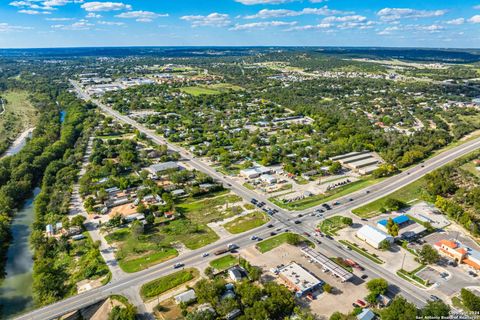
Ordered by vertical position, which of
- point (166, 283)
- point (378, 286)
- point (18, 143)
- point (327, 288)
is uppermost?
point (18, 143)

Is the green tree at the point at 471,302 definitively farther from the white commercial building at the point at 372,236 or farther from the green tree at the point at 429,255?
the white commercial building at the point at 372,236

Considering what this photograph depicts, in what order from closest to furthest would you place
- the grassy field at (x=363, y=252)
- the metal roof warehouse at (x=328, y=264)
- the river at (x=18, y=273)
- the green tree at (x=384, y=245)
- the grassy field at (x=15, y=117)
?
1. the river at (x=18, y=273)
2. the metal roof warehouse at (x=328, y=264)
3. the grassy field at (x=363, y=252)
4. the green tree at (x=384, y=245)
5. the grassy field at (x=15, y=117)

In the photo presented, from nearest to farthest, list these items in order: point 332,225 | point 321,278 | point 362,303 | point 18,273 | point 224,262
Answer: point 362,303 → point 321,278 → point 224,262 → point 18,273 → point 332,225

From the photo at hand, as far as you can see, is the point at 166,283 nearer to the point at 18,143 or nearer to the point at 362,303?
the point at 362,303

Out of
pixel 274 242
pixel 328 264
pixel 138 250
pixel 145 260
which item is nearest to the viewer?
pixel 328 264

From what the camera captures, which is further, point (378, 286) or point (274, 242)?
point (274, 242)

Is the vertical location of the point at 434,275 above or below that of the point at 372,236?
below

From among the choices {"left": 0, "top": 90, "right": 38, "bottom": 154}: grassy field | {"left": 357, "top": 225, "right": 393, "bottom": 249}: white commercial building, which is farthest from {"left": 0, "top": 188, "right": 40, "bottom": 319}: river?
{"left": 0, "top": 90, "right": 38, "bottom": 154}: grassy field

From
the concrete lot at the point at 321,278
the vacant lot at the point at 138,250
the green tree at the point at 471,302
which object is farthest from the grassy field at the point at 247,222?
the green tree at the point at 471,302

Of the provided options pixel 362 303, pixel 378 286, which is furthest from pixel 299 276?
pixel 378 286
